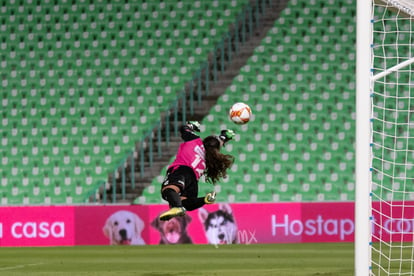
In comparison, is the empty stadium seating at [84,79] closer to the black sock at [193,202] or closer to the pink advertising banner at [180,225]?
the pink advertising banner at [180,225]

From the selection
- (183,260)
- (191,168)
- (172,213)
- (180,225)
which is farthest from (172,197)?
(180,225)

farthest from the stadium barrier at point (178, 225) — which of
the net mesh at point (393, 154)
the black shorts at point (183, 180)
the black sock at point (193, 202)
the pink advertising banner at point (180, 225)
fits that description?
the black shorts at point (183, 180)

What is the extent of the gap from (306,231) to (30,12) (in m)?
10.0

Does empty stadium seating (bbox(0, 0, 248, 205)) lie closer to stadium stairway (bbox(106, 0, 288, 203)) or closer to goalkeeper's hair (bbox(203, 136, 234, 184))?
stadium stairway (bbox(106, 0, 288, 203))

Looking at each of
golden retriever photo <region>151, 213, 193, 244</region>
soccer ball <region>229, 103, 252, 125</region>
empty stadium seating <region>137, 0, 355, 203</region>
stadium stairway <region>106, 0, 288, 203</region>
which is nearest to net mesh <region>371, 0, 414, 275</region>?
empty stadium seating <region>137, 0, 355, 203</region>

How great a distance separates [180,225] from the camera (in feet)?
61.0

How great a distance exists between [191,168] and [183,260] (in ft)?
14.6

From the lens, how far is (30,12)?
24.0m

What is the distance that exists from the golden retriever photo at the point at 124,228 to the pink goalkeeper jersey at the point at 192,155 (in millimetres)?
7768

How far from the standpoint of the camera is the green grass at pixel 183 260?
43.3 ft

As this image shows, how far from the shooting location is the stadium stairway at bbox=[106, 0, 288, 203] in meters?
21.0

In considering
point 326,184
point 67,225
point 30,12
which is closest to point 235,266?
point 67,225

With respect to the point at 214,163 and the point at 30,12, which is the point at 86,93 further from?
the point at 214,163

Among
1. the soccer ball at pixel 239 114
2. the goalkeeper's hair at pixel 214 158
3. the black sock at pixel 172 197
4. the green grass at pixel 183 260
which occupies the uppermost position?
the soccer ball at pixel 239 114
